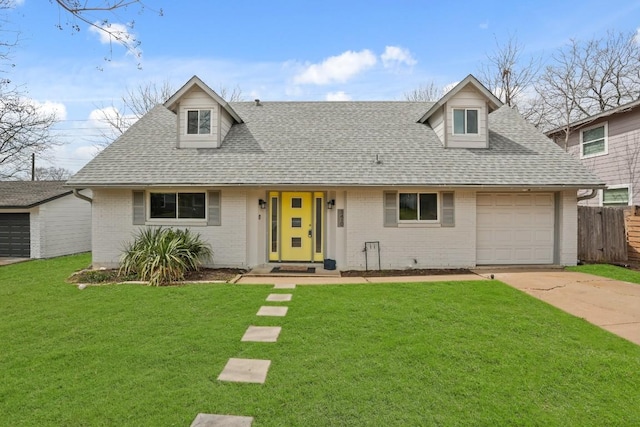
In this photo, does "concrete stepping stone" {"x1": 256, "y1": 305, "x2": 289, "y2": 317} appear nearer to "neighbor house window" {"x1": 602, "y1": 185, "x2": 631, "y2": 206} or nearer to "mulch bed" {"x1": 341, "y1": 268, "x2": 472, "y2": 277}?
"mulch bed" {"x1": 341, "y1": 268, "x2": 472, "y2": 277}

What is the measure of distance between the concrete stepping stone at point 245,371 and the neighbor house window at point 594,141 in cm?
1679

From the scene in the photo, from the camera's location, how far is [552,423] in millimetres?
2844

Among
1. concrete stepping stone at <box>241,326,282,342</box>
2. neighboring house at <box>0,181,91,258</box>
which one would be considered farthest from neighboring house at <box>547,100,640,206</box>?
neighboring house at <box>0,181,91,258</box>

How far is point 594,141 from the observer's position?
47.1 ft

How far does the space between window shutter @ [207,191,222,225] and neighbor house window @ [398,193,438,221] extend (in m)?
5.37

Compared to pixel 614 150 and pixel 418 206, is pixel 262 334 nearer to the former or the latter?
pixel 418 206

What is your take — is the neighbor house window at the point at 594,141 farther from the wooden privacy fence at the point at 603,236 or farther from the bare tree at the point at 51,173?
the bare tree at the point at 51,173

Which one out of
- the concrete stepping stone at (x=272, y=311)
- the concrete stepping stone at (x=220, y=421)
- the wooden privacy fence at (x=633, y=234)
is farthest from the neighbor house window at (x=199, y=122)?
the wooden privacy fence at (x=633, y=234)

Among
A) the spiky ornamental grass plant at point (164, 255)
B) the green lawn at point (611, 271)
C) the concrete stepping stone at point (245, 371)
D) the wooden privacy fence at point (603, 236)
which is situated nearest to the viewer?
the concrete stepping stone at point (245, 371)

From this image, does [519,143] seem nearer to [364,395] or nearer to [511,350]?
[511,350]

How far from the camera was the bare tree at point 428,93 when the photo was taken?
22.7m

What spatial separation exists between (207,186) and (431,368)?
7.50 meters

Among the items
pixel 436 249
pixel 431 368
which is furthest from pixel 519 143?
pixel 431 368

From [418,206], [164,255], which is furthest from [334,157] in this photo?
[164,255]
